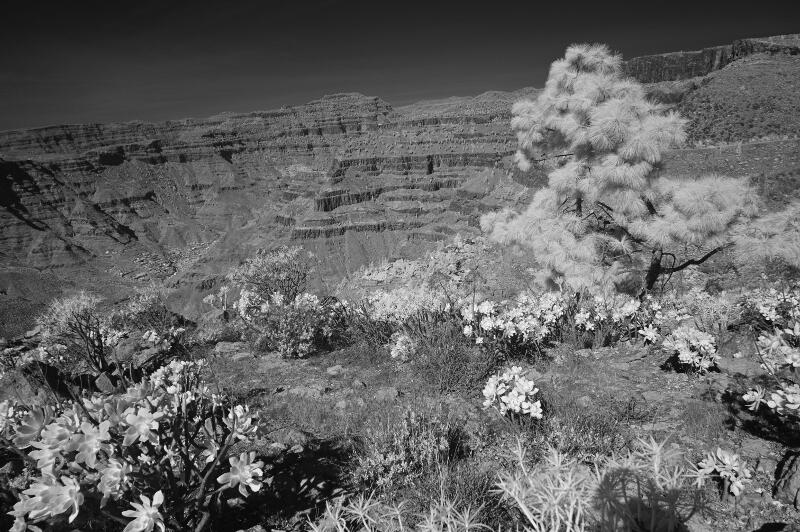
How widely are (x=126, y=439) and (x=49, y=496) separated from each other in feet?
1.27

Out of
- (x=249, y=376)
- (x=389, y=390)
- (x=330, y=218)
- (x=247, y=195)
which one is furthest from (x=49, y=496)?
(x=247, y=195)

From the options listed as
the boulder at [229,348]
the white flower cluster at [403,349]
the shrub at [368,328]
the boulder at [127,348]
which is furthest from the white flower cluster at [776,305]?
the boulder at [127,348]

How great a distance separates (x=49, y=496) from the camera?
2072 mm

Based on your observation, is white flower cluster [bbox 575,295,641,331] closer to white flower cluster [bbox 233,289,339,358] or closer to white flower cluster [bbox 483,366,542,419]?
white flower cluster [bbox 483,366,542,419]

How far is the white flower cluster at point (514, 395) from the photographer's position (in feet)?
12.7

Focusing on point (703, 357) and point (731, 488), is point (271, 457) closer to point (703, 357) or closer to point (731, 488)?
point (731, 488)

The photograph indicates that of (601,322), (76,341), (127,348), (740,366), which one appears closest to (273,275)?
(76,341)

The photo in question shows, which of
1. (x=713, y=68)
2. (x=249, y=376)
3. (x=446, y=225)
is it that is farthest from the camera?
(x=446, y=225)

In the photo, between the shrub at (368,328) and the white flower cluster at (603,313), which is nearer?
the white flower cluster at (603,313)

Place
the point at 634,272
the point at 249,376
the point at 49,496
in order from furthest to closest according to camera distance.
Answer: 1. the point at 634,272
2. the point at 249,376
3. the point at 49,496

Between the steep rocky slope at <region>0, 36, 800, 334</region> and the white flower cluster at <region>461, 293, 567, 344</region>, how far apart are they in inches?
545

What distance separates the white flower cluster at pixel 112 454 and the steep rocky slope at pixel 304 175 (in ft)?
62.8

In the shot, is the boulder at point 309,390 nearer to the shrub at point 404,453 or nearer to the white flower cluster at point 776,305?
the shrub at point 404,453

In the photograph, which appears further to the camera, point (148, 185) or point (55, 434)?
point (148, 185)
